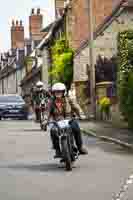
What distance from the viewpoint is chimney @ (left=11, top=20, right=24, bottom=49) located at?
3546 inches

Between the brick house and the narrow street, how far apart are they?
2209 cm

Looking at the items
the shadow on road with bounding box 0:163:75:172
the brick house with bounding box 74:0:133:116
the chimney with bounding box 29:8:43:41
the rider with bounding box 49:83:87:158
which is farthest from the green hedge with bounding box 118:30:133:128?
the chimney with bounding box 29:8:43:41

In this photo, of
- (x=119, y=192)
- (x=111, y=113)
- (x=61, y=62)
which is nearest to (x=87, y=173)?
(x=119, y=192)

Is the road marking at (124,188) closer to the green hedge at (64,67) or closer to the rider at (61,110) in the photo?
the rider at (61,110)

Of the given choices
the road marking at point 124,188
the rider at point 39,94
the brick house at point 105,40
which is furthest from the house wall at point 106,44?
the road marking at point 124,188

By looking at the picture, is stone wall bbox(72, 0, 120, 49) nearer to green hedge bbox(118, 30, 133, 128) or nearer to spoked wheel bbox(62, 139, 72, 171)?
green hedge bbox(118, 30, 133, 128)

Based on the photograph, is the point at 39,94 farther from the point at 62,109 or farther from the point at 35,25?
the point at 35,25

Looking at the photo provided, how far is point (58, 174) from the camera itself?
12.9 metres

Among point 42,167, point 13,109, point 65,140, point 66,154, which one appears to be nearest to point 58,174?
point 66,154

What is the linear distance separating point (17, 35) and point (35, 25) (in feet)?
33.4

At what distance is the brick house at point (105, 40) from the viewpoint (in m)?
41.1

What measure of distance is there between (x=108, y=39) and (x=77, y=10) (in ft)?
34.4

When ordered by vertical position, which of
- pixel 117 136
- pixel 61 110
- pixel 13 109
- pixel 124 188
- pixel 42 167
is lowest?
pixel 13 109

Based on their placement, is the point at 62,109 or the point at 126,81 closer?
the point at 62,109
